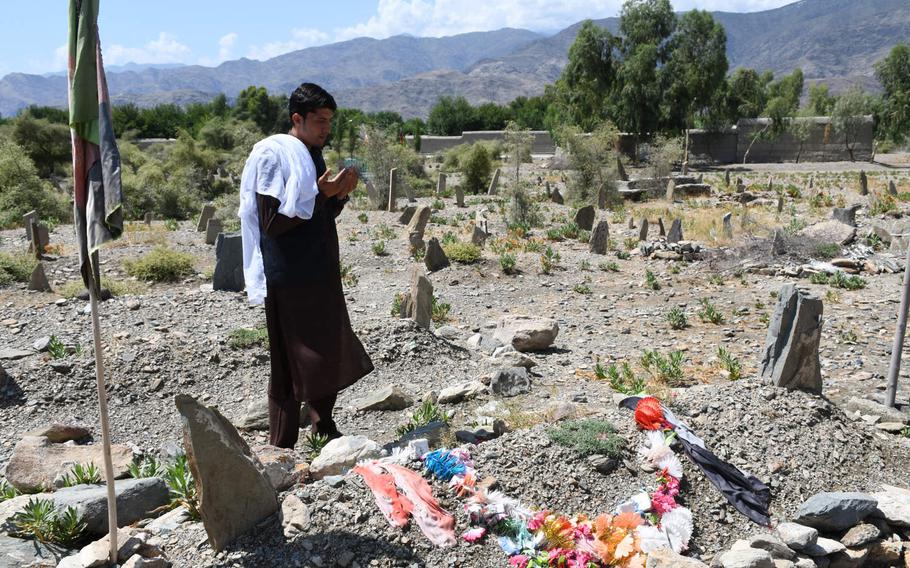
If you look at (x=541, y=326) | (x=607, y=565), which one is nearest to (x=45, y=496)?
(x=607, y=565)

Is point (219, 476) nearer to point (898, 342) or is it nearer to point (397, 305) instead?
point (898, 342)

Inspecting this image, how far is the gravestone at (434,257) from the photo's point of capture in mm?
11469

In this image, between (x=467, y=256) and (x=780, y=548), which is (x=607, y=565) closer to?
(x=780, y=548)

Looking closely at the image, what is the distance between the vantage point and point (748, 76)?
128ft

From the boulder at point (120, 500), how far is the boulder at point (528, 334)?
4367 millimetres

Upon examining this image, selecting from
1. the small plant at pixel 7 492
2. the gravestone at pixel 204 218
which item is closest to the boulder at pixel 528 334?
the small plant at pixel 7 492

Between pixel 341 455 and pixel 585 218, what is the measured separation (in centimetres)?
1187

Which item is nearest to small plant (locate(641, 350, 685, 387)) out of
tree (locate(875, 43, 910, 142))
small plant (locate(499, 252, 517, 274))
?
small plant (locate(499, 252, 517, 274))

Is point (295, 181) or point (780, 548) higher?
point (295, 181)

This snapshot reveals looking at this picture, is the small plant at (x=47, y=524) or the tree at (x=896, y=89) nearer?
the small plant at (x=47, y=524)

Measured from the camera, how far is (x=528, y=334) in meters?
7.55

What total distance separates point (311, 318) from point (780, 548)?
280 centimetres

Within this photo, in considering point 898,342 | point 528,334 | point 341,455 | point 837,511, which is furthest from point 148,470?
point 898,342

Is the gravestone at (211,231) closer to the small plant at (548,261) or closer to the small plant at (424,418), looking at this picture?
the small plant at (548,261)
